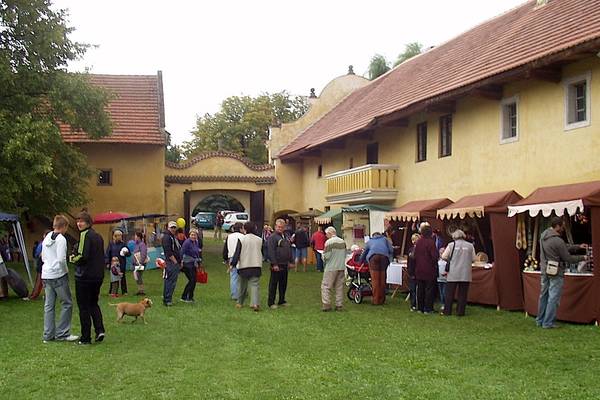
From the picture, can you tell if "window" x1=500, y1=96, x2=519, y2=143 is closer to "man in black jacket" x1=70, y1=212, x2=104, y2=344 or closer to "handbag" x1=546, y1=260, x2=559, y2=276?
"handbag" x1=546, y1=260, x2=559, y2=276

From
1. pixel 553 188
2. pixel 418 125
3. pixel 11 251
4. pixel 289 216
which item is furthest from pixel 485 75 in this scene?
pixel 11 251

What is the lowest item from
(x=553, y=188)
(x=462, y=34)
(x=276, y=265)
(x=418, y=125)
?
(x=276, y=265)

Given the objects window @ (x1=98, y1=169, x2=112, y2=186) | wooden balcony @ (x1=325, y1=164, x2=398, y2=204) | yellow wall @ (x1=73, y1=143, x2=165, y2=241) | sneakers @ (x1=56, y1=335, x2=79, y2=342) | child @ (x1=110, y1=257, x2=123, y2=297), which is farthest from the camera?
window @ (x1=98, y1=169, x2=112, y2=186)

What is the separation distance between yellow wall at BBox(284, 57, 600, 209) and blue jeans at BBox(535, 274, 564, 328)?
11.9 ft

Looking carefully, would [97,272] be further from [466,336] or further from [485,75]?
[485,75]

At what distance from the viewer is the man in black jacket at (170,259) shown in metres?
14.7

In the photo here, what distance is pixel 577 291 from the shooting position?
1258cm

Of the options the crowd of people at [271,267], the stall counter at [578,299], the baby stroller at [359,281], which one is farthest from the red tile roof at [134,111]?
the stall counter at [578,299]

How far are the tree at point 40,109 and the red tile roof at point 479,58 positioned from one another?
9.43 meters

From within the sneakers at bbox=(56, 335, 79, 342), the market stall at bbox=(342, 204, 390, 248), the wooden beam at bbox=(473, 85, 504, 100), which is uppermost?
the wooden beam at bbox=(473, 85, 504, 100)

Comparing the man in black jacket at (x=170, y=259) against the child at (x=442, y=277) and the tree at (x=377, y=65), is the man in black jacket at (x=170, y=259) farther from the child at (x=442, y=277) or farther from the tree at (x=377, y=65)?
the tree at (x=377, y=65)

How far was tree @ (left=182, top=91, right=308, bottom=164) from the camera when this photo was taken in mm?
65938

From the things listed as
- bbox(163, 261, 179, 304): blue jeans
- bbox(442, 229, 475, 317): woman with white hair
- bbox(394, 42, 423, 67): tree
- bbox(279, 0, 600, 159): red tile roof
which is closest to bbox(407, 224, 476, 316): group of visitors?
bbox(442, 229, 475, 317): woman with white hair

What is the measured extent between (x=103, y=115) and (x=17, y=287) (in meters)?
11.1
